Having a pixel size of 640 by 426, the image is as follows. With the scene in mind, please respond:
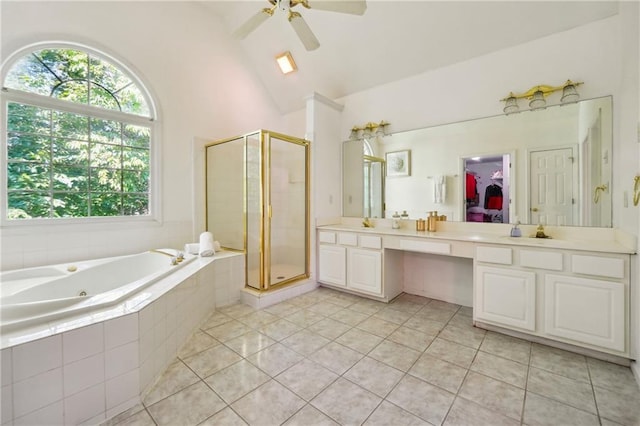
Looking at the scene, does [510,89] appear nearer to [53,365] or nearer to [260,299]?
[260,299]

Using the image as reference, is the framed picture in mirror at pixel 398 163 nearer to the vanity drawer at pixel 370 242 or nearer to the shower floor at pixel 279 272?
the vanity drawer at pixel 370 242

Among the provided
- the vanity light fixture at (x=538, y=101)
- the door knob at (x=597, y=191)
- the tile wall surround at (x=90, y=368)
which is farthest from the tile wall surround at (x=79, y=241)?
the door knob at (x=597, y=191)

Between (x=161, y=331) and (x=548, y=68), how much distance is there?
392cm

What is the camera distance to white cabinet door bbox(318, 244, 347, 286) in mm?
3293

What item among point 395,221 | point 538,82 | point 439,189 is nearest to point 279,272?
point 395,221

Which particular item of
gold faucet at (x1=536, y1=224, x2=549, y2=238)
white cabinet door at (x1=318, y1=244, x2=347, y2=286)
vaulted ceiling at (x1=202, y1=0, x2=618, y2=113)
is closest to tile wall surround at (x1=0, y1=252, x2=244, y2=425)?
white cabinet door at (x1=318, y1=244, x2=347, y2=286)

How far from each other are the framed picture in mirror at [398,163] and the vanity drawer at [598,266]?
1.75 m

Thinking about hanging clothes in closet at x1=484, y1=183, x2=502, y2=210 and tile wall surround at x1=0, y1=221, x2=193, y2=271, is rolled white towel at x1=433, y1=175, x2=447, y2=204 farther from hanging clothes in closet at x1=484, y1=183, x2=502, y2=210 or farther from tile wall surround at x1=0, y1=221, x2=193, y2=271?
tile wall surround at x1=0, y1=221, x2=193, y2=271

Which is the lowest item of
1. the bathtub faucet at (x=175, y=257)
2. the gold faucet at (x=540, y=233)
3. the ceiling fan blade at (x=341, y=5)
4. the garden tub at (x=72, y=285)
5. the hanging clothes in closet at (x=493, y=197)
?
the garden tub at (x=72, y=285)

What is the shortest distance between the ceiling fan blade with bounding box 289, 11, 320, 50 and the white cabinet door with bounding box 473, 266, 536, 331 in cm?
251

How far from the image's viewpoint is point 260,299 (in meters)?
2.88

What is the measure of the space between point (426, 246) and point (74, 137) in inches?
143

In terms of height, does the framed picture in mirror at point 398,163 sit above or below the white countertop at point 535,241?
above

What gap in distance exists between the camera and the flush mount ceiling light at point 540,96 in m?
2.34
